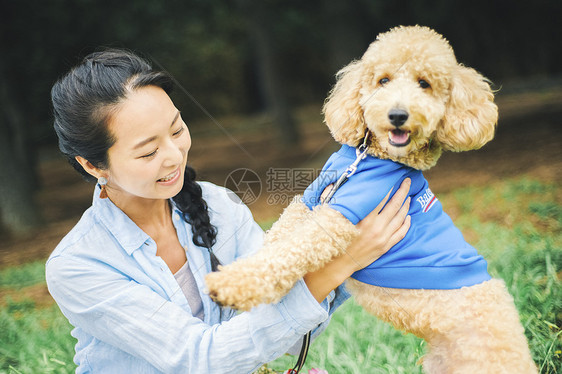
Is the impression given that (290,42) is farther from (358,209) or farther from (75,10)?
(358,209)

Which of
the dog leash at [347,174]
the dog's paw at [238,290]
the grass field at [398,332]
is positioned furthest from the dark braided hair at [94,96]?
the grass field at [398,332]

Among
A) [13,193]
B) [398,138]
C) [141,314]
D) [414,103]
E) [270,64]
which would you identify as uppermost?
[414,103]

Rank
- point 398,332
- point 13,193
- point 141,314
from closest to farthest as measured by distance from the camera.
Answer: point 141,314 < point 398,332 < point 13,193

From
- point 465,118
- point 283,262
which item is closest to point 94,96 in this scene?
point 283,262

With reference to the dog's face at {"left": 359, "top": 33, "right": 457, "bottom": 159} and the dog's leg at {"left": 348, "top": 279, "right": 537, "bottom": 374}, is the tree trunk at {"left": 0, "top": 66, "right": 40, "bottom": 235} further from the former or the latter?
the dog's leg at {"left": 348, "top": 279, "right": 537, "bottom": 374}

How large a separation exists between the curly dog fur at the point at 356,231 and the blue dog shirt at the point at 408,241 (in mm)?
45

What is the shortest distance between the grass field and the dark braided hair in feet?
5.93

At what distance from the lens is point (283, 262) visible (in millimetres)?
1692

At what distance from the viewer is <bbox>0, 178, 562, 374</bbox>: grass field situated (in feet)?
8.96

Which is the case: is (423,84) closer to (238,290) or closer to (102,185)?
(238,290)

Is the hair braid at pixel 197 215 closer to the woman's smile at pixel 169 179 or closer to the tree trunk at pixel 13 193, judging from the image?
the woman's smile at pixel 169 179

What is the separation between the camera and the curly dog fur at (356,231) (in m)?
1.71

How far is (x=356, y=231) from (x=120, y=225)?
1004 mm

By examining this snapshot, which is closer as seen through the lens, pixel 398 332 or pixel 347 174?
pixel 347 174
